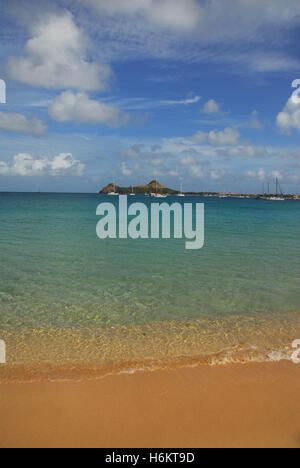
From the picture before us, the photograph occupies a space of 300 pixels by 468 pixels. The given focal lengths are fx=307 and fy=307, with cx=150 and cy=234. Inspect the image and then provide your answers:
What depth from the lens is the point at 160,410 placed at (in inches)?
186

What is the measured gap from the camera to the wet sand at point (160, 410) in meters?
4.23

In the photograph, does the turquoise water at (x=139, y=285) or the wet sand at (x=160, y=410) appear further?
the turquoise water at (x=139, y=285)

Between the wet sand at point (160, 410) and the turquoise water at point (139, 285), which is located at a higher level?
the turquoise water at point (139, 285)

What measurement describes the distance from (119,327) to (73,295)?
290 centimetres

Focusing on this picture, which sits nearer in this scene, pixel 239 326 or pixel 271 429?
pixel 271 429

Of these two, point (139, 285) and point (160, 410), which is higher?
point (139, 285)

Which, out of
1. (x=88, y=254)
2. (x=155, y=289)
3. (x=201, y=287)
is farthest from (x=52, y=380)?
(x=88, y=254)

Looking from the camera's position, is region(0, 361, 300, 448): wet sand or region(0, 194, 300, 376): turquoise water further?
region(0, 194, 300, 376): turquoise water

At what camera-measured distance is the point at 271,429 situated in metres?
4.42

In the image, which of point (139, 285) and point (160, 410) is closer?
point (160, 410)

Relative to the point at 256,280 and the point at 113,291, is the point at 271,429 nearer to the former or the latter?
the point at 113,291

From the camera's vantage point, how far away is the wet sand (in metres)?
4.23

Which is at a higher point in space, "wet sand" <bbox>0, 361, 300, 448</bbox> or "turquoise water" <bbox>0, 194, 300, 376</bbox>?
"turquoise water" <bbox>0, 194, 300, 376</bbox>
